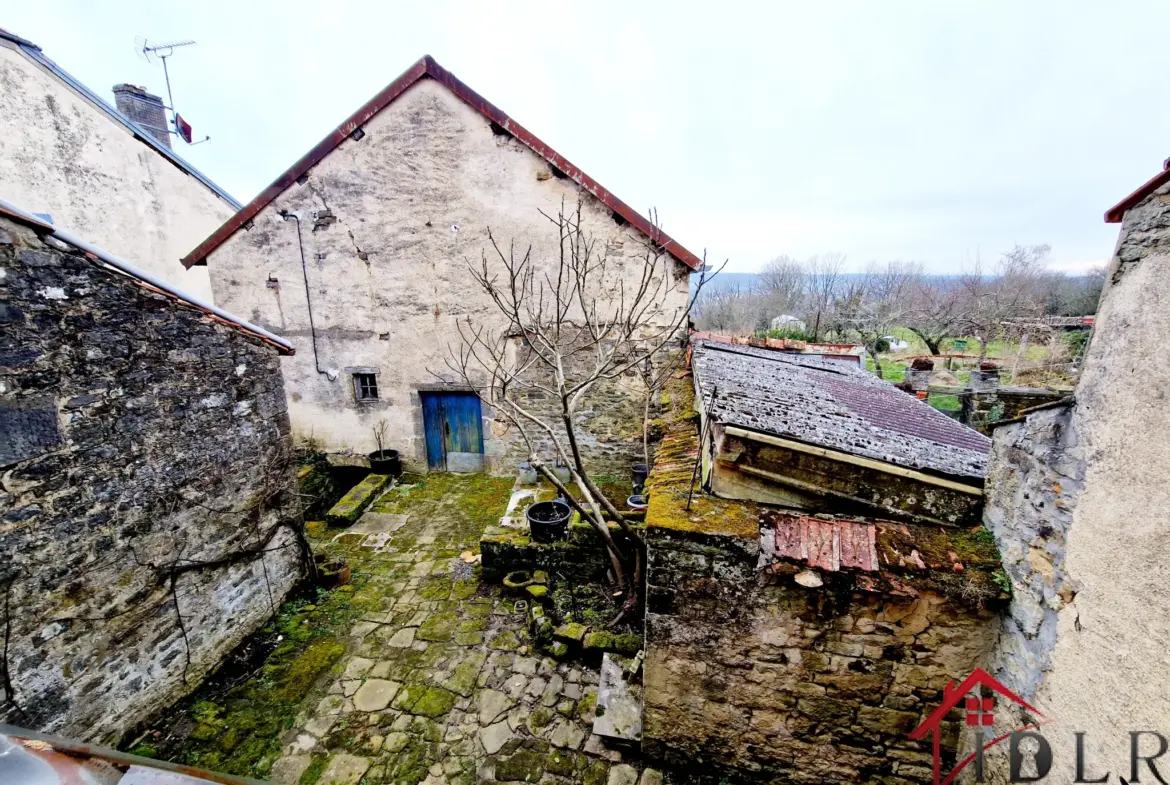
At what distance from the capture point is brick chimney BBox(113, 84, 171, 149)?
10.0 meters

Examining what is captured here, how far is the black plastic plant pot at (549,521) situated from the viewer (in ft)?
19.1

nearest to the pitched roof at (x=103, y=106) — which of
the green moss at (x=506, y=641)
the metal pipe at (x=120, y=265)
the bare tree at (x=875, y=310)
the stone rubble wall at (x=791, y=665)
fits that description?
the metal pipe at (x=120, y=265)

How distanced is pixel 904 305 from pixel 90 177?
33.3 meters

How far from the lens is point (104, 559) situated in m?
3.53

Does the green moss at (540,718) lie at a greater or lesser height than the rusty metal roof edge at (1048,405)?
lesser

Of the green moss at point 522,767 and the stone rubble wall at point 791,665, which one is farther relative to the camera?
the green moss at point 522,767

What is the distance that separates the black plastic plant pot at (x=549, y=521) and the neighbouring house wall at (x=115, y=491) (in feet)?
10.3

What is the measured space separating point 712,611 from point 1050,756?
1.85 metres

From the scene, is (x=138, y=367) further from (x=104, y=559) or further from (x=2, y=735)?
(x=2, y=735)

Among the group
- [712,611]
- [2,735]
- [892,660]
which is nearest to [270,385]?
[2,735]

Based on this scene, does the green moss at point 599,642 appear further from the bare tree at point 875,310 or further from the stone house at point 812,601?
the bare tree at point 875,310

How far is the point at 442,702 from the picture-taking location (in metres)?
4.26

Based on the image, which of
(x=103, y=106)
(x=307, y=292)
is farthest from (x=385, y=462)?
(x=103, y=106)

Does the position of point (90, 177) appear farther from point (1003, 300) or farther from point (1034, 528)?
point (1003, 300)
